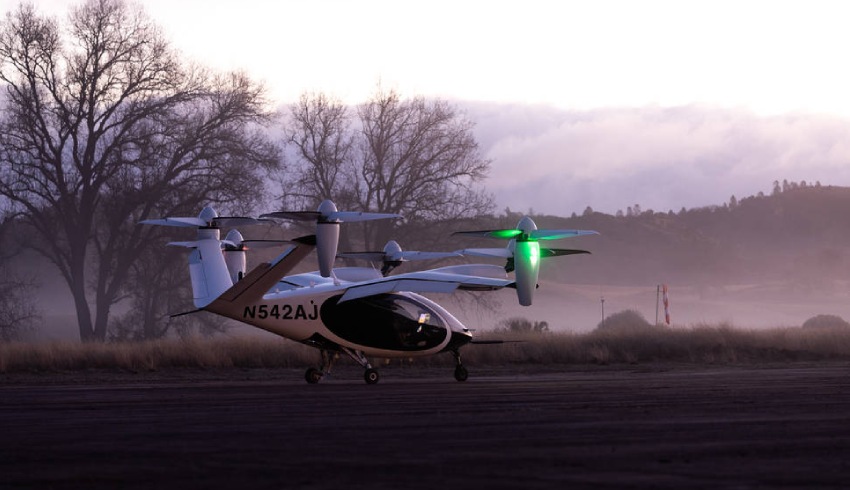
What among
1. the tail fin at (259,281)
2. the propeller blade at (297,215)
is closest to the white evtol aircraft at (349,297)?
the tail fin at (259,281)

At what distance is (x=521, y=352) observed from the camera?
41.9m

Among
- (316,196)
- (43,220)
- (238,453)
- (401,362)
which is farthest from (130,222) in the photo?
(238,453)

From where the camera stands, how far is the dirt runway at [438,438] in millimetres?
11266

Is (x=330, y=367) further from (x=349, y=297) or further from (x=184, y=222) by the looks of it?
(x=184, y=222)

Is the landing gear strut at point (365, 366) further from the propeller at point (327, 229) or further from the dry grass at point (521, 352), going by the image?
the dry grass at point (521, 352)

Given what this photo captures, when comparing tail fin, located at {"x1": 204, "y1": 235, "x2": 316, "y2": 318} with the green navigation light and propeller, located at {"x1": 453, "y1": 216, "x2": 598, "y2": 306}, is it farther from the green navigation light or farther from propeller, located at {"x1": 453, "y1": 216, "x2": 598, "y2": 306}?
the green navigation light

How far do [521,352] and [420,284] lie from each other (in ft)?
41.0

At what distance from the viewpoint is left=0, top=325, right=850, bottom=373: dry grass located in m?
38.8

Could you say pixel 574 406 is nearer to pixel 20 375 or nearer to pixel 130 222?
pixel 20 375

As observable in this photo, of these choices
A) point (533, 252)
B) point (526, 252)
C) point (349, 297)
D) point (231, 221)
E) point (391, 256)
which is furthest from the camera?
point (391, 256)

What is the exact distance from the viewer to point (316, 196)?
60938mm

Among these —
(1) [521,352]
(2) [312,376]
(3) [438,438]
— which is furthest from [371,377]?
(3) [438,438]

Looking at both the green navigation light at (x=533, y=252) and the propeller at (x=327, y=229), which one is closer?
the propeller at (x=327, y=229)

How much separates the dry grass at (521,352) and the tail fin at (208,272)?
690 cm
